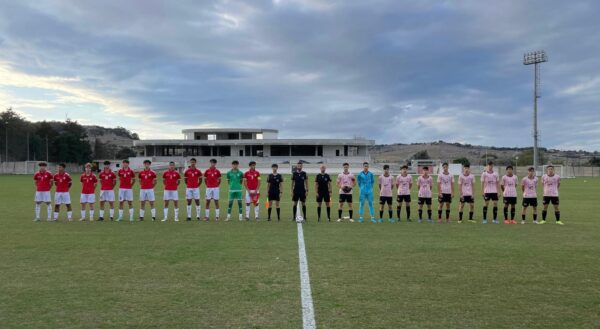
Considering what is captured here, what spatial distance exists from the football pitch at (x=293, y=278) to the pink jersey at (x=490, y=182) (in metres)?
2.50

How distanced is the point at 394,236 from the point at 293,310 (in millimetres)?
6535

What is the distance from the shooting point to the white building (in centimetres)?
8362

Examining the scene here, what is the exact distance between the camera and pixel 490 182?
15.3 m

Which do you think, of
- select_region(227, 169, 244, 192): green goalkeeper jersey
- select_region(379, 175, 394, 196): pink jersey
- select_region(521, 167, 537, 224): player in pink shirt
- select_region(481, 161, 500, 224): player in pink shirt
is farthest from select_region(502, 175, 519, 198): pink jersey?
select_region(227, 169, 244, 192): green goalkeeper jersey

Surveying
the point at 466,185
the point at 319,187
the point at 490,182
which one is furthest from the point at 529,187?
the point at 319,187

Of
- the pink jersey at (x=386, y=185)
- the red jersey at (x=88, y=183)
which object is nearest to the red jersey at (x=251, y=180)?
the pink jersey at (x=386, y=185)

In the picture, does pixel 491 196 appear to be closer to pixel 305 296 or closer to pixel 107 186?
pixel 305 296

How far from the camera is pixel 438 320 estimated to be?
213 inches

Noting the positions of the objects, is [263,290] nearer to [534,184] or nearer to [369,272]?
[369,272]

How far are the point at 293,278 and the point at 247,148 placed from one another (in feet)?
263

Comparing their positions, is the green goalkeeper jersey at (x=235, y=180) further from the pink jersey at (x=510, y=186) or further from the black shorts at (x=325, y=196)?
the pink jersey at (x=510, y=186)

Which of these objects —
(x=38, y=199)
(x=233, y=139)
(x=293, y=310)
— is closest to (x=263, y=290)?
(x=293, y=310)

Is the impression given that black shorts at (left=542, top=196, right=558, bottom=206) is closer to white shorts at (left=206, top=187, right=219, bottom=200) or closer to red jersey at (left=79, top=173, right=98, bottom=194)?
white shorts at (left=206, top=187, right=219, bottom=200)

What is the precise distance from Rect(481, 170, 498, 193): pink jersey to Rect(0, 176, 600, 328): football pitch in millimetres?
2497
